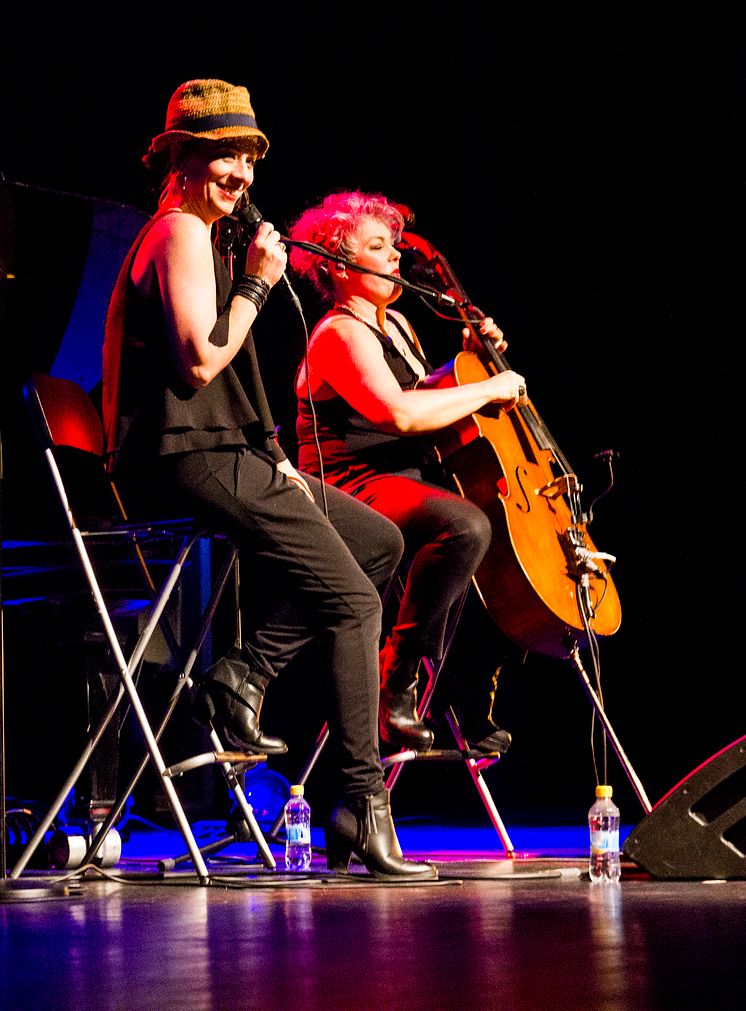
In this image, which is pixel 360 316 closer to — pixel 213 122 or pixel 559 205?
pixel 213 122

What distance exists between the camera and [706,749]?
5.16 metres

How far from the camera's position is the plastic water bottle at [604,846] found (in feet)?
9.16

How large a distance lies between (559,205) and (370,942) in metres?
3.94

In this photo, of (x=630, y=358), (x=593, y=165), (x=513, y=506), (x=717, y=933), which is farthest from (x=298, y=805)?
(x=593, y=165)

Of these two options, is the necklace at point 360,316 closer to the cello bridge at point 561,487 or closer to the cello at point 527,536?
the cello at point 527,536

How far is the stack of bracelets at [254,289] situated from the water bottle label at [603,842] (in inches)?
52.9

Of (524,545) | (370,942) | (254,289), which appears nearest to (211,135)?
(254,289)

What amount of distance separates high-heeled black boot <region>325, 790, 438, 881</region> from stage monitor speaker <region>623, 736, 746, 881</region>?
441 millimetres

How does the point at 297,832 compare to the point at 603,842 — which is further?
the point at 297,832

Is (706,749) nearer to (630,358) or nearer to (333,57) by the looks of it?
(630,358)

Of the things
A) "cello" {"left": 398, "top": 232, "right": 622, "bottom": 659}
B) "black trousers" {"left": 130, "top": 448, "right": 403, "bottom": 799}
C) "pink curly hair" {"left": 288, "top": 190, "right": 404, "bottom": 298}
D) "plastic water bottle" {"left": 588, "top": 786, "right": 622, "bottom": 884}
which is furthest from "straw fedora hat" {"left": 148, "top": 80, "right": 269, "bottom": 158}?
"plastic water bottle" {"left": 588, "top": 786, "right": 622, "bottom": 884}

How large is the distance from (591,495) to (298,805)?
238 centimetres

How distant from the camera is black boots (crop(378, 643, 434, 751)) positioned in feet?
10.5

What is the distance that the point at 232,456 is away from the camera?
2.82 m
